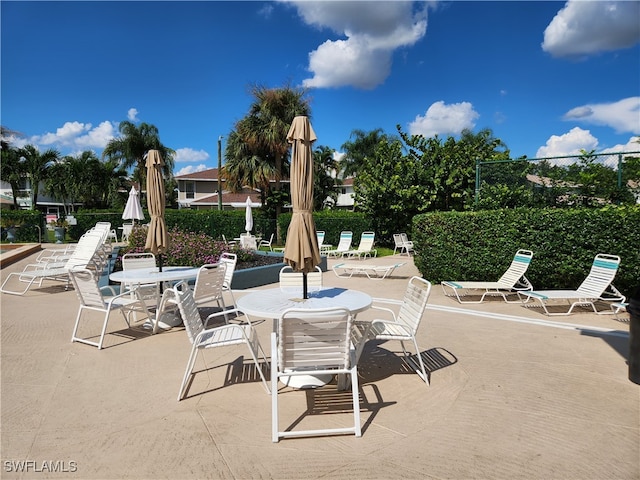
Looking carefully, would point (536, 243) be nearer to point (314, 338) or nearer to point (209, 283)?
point (209, 283)

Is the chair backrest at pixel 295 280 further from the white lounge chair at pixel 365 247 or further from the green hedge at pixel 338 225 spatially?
the green hedge at pixel 338 225

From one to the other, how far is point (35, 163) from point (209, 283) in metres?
36.8

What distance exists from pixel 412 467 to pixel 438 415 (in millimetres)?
747

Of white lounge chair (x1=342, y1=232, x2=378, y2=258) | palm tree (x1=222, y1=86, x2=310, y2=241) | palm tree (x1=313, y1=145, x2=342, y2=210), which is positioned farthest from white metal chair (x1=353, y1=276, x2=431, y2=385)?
palm tree (x1=313, y1=145, x2=342, y2=210)

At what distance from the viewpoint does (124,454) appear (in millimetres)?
2641

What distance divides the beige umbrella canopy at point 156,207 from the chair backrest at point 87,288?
1.02 m

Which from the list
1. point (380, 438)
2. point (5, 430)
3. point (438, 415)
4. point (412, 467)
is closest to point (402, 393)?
point (438, 415)

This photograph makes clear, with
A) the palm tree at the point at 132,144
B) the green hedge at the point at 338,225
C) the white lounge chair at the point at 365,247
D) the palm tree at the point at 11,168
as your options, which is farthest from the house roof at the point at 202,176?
the white lounge chair at the point at 365,247

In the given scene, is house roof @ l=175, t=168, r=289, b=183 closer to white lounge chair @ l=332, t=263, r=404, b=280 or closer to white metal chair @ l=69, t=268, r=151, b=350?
white lounge chair @ l=332, t=263, r=404, b=280

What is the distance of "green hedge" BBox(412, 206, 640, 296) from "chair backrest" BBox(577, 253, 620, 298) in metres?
0.43

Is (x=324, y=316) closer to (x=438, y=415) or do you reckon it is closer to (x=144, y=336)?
(x=438, y=415)

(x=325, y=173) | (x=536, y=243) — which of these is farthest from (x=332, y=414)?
(x=325, y=173)

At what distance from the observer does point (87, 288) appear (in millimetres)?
5016

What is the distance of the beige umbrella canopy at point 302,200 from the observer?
12.6ft
